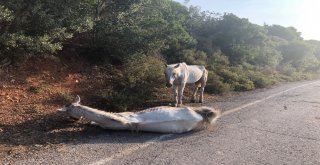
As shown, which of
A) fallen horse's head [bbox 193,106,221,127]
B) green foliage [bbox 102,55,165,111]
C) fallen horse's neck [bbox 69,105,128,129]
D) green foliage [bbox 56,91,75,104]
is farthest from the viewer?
green foliage [bbox 102,55,165,111]

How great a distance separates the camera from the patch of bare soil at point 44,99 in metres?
6.62

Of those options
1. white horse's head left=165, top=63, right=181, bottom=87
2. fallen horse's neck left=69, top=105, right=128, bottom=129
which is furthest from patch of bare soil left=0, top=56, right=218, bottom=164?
white horse's head left=165, top=63, right=181, bottom=87

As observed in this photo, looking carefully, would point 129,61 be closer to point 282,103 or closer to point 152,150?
point 282,103

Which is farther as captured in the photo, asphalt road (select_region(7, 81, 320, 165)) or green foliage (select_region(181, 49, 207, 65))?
green foliage (select_region(181, 49, 207, 65))

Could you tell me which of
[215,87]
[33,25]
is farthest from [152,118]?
[215,87]

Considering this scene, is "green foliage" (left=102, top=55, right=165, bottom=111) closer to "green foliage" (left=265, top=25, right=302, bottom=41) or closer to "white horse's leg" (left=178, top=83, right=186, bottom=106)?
"white horse's leg" (left=178, top=83, right=186, bottom=106)

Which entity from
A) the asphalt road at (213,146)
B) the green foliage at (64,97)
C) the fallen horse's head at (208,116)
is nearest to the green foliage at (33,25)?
the green foliage at (64,97)

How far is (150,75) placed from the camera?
11727mm

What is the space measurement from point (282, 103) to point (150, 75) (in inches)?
180

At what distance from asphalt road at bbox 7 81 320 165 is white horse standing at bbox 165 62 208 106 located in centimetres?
162

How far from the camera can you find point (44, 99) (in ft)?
30.3

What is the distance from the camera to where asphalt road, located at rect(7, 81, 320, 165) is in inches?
229

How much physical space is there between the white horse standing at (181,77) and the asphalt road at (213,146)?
1620mm

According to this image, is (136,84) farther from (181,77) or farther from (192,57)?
(192,57)
